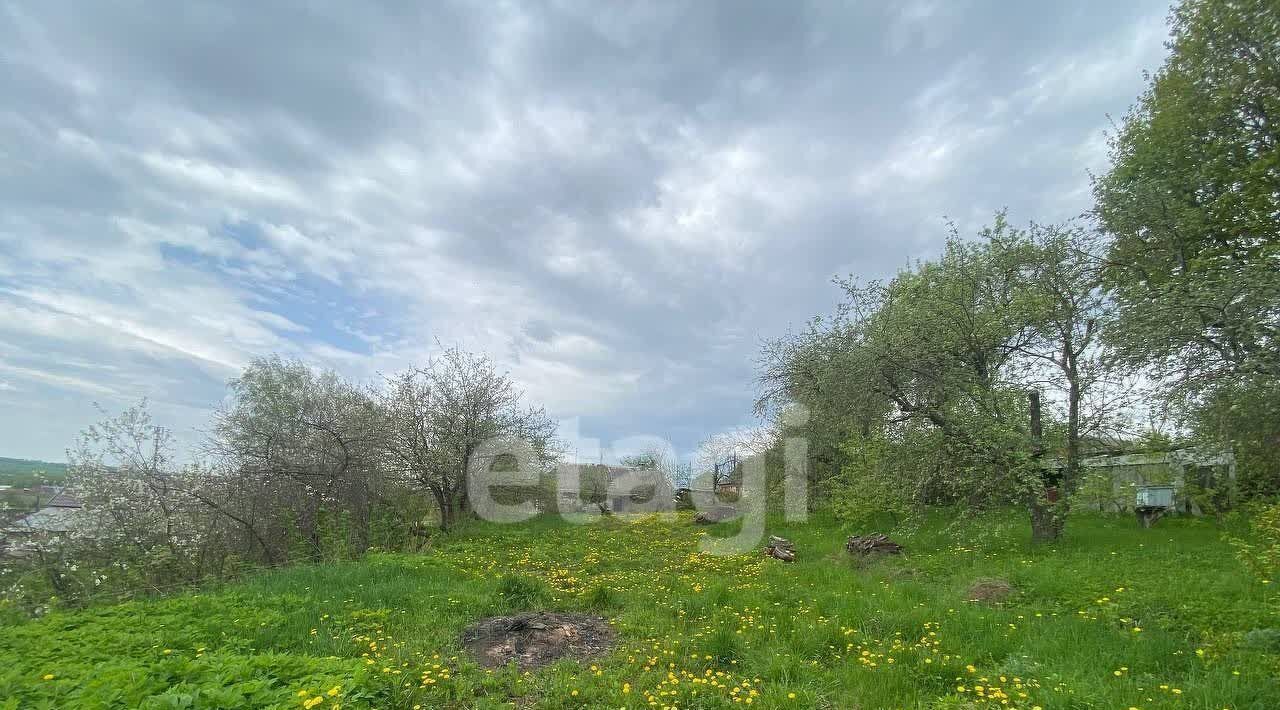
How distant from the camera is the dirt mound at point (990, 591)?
25.3 ft

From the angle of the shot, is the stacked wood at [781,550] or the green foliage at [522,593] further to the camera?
the stacked wood at [781,550]

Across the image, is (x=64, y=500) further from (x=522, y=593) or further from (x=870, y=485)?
(x=870, y=485)

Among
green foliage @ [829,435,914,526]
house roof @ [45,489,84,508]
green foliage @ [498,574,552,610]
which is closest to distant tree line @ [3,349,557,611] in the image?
house roof @ [45,489,84,508]

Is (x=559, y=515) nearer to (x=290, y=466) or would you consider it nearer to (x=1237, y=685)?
(x=290, y=466)

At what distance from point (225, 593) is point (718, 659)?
6.99m

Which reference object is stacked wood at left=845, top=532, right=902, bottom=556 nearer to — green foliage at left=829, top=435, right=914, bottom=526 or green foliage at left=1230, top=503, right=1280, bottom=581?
green foliage at left=829, top=435, right=914, bottom=526

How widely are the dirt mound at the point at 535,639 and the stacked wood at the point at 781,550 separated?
6549mm

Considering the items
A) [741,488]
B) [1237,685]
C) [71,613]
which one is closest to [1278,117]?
[1237,685]

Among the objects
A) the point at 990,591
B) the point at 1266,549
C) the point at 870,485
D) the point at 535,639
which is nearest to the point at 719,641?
the point at 535,639

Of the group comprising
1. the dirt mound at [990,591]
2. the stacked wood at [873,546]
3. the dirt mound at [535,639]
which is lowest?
the dirt mound at [535,639]

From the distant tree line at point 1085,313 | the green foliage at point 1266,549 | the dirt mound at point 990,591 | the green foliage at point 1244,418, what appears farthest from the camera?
the distant tree line at point 1085,313

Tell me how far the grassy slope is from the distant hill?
19.5 feet

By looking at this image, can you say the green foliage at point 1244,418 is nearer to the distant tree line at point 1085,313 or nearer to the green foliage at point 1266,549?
the distant tree line at point 1085,313

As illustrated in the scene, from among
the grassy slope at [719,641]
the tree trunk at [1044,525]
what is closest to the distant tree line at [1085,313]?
the tree trunk at [1044,525]
